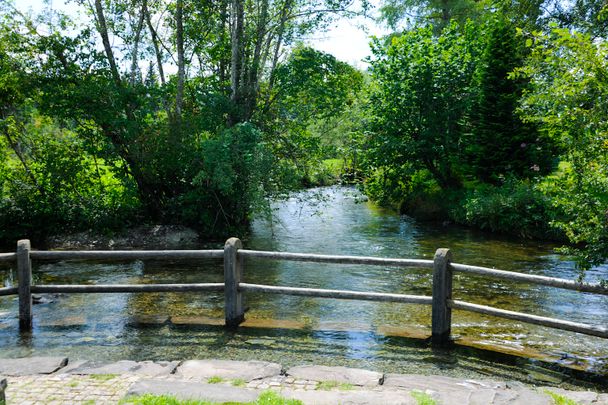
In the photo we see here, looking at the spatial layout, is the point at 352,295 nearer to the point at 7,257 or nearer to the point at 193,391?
the point at 193,391

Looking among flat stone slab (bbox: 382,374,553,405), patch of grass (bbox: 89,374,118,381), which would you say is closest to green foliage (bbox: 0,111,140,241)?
patch of grass (bbox: 89,374,118,381)

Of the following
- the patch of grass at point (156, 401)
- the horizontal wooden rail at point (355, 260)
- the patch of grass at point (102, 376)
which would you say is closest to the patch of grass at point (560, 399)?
the horizontal wooden rail at point (355, 260)

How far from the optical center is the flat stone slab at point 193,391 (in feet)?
18.1

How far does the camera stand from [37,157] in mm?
18531

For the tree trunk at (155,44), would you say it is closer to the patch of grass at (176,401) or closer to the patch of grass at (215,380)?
the patch of grass at (215,380)

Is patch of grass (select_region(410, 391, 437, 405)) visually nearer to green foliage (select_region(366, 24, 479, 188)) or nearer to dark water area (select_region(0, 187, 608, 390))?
dark water area (select_region(0, 187, 608, 390))

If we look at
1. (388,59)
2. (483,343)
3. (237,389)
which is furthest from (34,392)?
(388,59)

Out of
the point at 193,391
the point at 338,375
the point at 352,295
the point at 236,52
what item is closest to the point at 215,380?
the point at 193,391

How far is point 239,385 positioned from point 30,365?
247 centimetres

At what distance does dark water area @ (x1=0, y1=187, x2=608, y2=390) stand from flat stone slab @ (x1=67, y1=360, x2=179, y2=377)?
664mm

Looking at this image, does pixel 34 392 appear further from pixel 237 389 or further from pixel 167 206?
pixel 167 206

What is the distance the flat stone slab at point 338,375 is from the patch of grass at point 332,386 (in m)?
0.08

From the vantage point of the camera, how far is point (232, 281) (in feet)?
28.7

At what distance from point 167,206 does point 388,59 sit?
12366 millimetres
